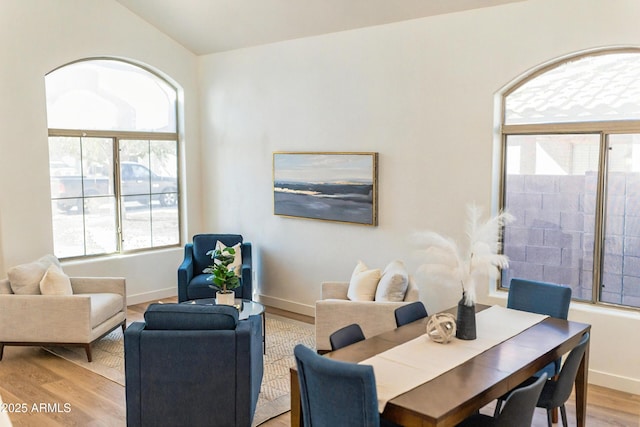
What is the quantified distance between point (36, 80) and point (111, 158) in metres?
1.31

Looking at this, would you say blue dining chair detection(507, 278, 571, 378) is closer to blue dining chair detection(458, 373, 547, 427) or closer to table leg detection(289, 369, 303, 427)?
blue dining chair detection(458, 373, 547, 427)

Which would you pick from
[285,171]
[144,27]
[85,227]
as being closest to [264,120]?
[285,171]

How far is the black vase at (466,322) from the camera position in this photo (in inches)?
142

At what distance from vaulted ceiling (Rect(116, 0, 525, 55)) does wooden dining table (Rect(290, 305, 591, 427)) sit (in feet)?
9.76

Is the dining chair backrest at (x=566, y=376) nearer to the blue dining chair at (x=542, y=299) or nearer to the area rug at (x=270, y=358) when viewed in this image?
the blue dining chair at (x=542, y=299)

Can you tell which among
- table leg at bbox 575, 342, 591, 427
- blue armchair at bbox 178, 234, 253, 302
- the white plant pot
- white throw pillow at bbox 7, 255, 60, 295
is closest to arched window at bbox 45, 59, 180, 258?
blue armchair at bbox 178, 234, 253, 302

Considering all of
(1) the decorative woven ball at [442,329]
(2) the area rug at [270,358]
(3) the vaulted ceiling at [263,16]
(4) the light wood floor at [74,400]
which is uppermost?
(3) the vaulted ceiling at [263,16]

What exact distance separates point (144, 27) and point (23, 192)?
99.5 inches

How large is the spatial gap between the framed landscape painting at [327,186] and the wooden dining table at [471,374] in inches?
91.2

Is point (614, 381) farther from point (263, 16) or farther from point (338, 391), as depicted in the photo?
point (263, 16)

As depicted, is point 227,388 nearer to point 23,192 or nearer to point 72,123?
point 23,192

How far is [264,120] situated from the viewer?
7.35 m

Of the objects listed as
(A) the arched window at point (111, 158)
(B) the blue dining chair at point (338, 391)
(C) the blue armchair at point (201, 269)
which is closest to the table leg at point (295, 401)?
(B) the blue dining chair at point (338, 391)

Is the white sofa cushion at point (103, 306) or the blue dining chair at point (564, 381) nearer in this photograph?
the blue dining chair at point (564, 381)
